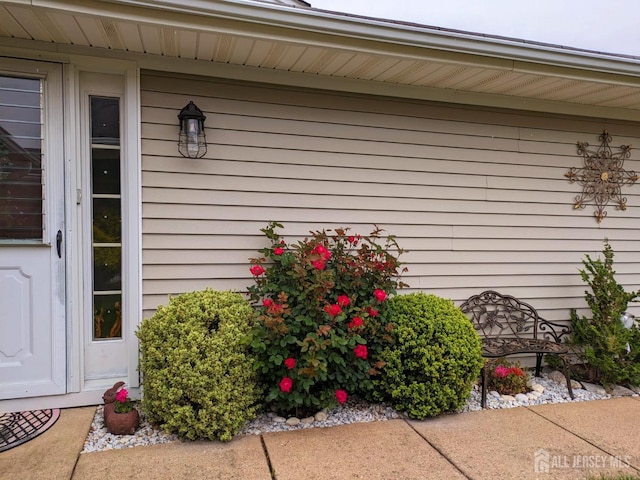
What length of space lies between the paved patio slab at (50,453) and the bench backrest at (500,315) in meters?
2.86

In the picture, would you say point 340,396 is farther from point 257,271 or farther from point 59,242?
point 59,242

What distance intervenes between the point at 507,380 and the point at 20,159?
146 inches

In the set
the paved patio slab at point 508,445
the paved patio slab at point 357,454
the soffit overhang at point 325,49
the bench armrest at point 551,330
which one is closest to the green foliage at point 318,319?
the paved patio slab at point 357,454

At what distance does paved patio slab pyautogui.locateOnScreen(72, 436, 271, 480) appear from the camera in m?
2.07

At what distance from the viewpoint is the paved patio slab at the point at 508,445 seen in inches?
86.0

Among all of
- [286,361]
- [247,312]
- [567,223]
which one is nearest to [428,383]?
[286,361]

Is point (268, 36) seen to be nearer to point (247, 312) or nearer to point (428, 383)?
point (247, 312)

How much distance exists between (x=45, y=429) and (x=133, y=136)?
186 cm

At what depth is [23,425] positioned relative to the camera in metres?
2.50

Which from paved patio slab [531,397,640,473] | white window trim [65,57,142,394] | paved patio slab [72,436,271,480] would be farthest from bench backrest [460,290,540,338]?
white window trim [65,57,142,394]

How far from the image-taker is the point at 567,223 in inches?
151

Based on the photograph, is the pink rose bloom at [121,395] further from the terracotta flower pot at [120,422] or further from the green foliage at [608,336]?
the green foliage at [608,336]

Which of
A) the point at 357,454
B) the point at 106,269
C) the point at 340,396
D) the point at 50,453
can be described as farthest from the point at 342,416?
the point at 106,269

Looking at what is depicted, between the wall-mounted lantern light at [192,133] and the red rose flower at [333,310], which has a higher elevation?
the wall-mounted lantern light at [192,133]
